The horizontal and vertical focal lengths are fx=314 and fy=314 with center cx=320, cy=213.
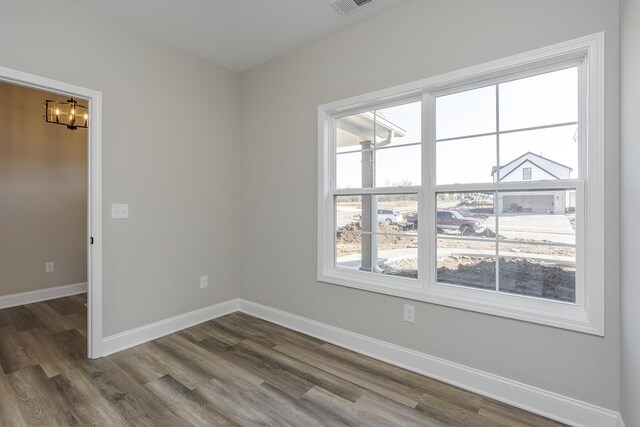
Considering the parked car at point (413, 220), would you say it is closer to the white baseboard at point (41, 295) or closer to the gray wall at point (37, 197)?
the gray wall at point (37, 197)

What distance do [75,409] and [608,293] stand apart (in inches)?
123

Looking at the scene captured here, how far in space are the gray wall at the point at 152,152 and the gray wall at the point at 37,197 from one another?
2.13 metres

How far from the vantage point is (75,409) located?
1.90 m

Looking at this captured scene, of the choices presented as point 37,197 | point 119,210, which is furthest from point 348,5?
point 37,197

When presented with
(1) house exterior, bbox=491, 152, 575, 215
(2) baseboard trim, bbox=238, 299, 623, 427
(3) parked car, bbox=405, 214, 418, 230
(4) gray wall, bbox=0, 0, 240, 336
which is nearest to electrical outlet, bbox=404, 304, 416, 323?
(2) baseboard trim, bbox=238, 299, 623, 427

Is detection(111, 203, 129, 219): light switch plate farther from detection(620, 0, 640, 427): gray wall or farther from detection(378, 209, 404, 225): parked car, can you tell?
detection(620, 0, 640, 427): gray wall

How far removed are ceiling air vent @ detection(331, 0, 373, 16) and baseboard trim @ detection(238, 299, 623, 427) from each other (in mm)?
2643

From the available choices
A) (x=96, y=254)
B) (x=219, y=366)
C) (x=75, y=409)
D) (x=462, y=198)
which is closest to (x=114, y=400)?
(x=75, y=409)

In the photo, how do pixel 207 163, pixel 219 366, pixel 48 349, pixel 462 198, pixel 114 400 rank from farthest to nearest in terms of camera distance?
pixel 207 163, pixel 48 349, pixel 219 366, pixel 462 198, pixel 114 400

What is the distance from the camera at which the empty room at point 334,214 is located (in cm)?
179

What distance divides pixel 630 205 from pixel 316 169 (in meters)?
2.14

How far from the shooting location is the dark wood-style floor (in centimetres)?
184

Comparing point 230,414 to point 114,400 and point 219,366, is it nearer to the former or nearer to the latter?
point 219,366

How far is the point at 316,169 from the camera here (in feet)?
9.70
